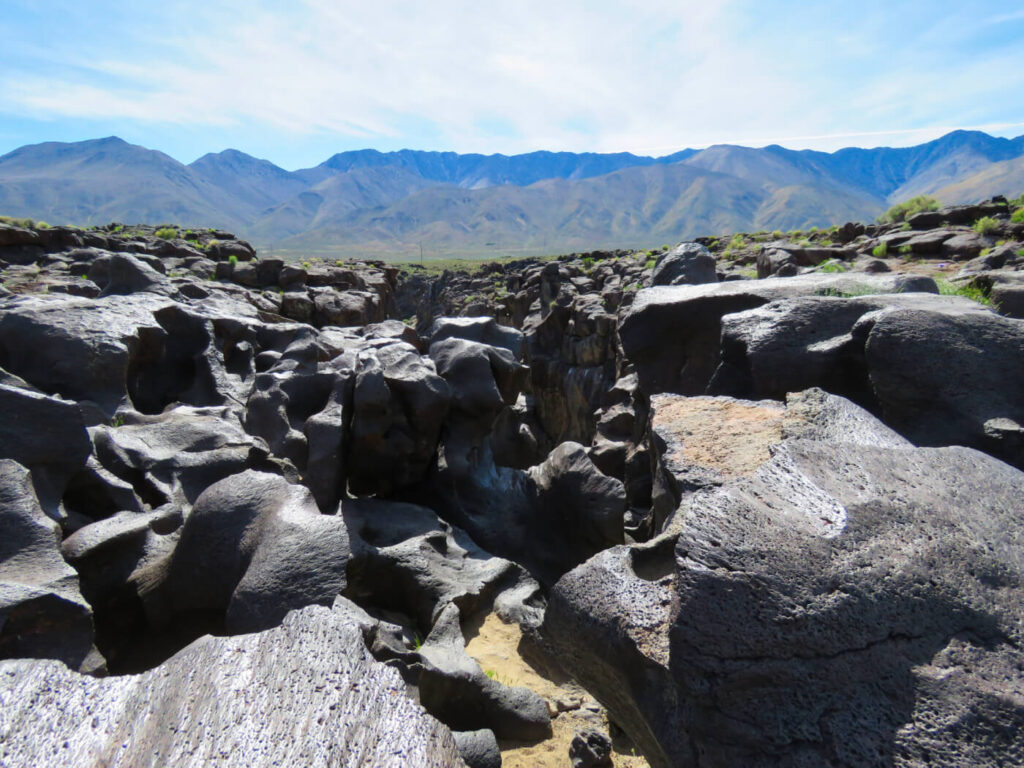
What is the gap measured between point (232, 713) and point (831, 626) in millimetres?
2791

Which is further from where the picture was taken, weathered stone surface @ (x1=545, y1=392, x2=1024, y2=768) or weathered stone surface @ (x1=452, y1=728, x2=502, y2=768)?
weathered stone surface @ (x1=452, y1=728, x2=502, y2=768)

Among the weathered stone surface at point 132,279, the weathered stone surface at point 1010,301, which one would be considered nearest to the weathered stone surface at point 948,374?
the weathered stone surface at point 1010,301

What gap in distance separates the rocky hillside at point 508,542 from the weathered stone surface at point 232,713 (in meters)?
0.01

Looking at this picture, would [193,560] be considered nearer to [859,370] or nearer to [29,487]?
[29,487]

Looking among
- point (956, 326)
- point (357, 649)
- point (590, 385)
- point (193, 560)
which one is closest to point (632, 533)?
point (956, 326)

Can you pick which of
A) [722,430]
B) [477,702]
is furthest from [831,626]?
[477,702]

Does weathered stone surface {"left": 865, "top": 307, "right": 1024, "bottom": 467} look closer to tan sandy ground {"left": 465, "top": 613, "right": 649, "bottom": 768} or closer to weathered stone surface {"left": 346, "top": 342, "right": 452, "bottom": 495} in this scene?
tan sandy ground {"left": 465, "top": 613, "right": 649, "bottom": 768}

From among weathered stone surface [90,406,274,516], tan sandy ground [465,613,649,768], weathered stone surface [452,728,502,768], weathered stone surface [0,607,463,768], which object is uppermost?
weathered stone surface [0,607,463,768]

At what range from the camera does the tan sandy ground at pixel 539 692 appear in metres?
4.91

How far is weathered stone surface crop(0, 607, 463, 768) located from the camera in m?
2.61

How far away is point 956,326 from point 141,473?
896cm

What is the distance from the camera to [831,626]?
2.80 meters

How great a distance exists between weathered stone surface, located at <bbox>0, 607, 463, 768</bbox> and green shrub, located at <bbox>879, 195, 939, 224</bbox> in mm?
33839

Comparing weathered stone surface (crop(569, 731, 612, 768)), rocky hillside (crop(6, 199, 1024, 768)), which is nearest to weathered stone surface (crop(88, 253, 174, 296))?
rocky hillside (crop(6, 199, 1024, 768))
